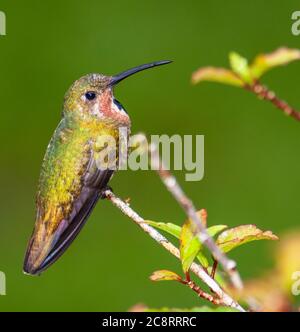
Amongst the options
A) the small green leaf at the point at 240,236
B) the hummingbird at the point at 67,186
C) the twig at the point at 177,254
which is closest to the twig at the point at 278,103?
the twig at the point at 177,254

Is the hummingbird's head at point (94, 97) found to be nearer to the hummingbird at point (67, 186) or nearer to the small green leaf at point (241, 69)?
the hummingbird at point (67, 186)

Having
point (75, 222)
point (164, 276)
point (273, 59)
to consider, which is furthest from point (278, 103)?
point (75, 222)

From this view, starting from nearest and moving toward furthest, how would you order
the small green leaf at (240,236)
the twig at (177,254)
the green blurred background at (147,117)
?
the twig at (177,254) → the small green leaf at (240,236) → the green blurred background at (147,117)

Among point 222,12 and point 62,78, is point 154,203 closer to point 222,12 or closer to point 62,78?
point 62,78

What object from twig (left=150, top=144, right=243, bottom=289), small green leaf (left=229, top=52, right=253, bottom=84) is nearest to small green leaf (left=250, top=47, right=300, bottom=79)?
small green leaf (left=229, top=52, right=253, bottom=84)

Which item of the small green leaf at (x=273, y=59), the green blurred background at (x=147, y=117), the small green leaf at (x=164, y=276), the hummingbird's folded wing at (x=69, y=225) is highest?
the green blurred background at (x=147, y=117)

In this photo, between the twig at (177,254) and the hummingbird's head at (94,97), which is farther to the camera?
the hummingbird's head at (94,97)

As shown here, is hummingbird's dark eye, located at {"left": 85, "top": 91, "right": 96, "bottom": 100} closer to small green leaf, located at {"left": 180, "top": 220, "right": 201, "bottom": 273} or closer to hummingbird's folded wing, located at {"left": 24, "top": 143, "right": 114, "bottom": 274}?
hummingbird's folded wing, located at {"left": 24, "top": 143, "right": 114, "bottom": 274}

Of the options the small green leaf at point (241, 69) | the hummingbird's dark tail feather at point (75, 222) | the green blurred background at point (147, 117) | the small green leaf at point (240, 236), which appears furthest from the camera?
the green blurred background at point (147, 117)
